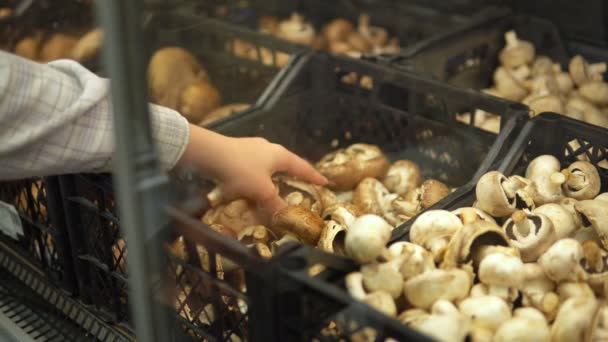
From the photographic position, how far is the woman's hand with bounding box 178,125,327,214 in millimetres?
1072

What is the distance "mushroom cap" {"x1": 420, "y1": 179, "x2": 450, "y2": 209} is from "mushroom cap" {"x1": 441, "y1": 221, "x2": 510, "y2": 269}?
0.68ft

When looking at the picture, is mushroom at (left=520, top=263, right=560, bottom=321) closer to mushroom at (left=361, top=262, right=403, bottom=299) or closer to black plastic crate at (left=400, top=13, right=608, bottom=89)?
mushroom at (left=361, top=262, right=403, bottom=299)

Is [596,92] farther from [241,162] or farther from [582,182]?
[241,162]

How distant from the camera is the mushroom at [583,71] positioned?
5.25 ft

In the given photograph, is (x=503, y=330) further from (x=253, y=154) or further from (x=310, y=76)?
(x=310, y=76)

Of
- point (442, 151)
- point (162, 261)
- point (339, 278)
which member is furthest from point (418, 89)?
point (162, 261)

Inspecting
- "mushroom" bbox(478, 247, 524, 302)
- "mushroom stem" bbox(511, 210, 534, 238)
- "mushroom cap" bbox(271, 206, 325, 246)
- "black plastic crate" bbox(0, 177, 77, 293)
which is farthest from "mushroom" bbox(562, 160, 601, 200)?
"black plastic crate" bbox(0, 177, 77, 293)

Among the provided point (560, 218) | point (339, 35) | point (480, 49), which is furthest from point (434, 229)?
point (339, 35)

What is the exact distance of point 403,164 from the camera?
1386 mm

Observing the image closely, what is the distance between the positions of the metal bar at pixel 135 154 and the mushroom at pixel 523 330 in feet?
1.26

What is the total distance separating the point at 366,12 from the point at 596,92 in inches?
29.3

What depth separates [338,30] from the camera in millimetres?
2002

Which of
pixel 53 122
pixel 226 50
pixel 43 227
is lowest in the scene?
pixel 43 227

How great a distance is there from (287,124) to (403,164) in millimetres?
265
